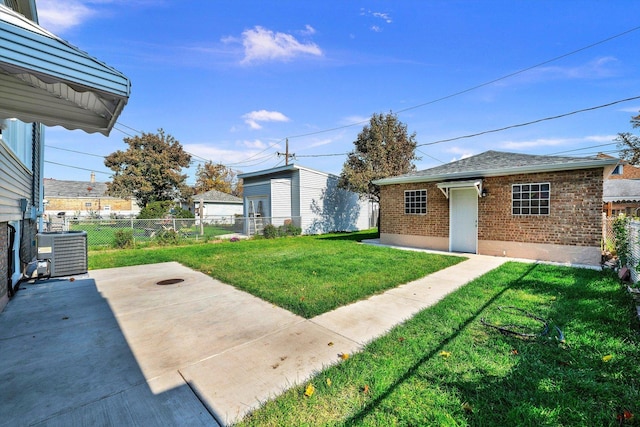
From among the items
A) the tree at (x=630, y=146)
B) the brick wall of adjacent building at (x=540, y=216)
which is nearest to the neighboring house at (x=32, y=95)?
the brick wall of adjacent building at (x=540, y=216)

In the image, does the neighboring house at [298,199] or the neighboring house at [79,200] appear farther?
the neighboring house at [79,200]

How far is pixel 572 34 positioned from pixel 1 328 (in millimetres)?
17167

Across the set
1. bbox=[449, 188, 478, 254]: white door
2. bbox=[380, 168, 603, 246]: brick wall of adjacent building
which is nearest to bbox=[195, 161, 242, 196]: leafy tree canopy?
bbox=[380, 168, 603, 246]: brick wall of adjacent building

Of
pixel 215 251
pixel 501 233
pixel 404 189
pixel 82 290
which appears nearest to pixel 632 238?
pixel 501 233

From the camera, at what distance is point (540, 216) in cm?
845

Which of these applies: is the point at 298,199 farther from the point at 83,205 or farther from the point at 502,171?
the point at 83,205

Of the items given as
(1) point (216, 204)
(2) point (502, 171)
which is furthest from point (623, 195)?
(1) point (216, 204)

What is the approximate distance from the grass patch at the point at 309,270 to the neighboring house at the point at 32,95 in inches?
128

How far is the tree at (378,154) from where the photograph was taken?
16484mm

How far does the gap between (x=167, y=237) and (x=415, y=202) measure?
11267mm

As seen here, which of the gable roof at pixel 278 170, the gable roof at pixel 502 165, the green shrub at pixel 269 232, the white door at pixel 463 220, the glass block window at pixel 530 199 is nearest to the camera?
the gable roof at pixel 502 165

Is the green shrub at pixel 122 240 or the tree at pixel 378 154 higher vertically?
the tree at pixel 378 154

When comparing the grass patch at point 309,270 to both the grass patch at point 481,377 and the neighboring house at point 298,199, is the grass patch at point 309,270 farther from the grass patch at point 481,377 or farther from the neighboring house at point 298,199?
the neighboring house at point 298,199

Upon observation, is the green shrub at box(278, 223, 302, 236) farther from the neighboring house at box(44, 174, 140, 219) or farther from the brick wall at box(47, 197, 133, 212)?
the brick wall at box(47, 197, 133, 212)
